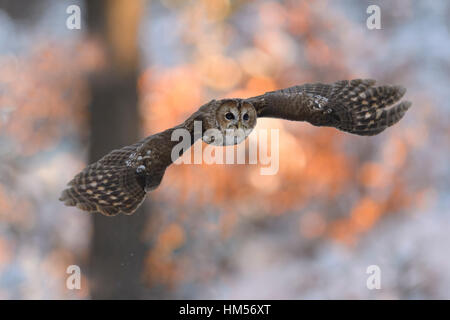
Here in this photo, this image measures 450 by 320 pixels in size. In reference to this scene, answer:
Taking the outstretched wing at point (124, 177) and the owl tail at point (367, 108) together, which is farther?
the owl tail at point (367, 108)

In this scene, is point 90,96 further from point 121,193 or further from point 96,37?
point 121,193

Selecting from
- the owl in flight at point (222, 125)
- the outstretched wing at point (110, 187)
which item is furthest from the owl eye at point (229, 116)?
the outstretched wing at point (110, 187)

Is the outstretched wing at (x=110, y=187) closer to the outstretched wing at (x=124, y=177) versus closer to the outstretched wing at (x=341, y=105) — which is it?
the outstretched wing at (x=124, y=177)

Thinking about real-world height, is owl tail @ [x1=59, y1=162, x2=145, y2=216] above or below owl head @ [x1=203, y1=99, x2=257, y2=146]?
below

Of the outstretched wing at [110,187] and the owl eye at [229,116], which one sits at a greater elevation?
the owl eye at [229,116]

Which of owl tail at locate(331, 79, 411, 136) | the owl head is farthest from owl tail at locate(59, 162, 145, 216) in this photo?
owl tail at locate(331, 79, 411, 136)

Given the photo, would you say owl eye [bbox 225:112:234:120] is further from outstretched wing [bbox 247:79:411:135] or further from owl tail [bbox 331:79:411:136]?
owl tail [bbox 331:79:411:136]

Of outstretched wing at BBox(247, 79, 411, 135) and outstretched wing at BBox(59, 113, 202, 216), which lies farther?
outstretched wing at BBox(247, 79, 411, 135)
